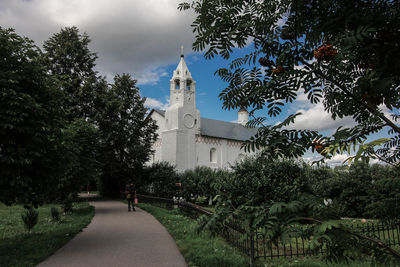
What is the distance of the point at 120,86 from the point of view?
102 ft

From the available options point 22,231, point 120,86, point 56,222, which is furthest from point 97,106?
point 22,231

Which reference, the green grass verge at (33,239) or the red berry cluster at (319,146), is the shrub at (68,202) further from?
the red berry cluster at (319,146)

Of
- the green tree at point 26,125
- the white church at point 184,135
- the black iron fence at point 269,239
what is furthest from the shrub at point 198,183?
the green tree at point 26,125

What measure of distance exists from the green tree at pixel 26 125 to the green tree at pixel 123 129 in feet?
65.2

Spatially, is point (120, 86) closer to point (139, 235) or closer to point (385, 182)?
point (139, 235)

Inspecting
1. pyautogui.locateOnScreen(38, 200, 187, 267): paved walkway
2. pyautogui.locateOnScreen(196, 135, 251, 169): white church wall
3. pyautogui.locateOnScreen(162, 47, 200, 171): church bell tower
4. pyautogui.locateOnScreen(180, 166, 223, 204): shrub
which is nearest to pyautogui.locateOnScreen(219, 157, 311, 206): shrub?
pyautogui.locateOnScreen(38, 200, 187, 267): paved walkway

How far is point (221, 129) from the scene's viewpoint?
47531 millimetres

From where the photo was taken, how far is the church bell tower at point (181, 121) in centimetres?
3834

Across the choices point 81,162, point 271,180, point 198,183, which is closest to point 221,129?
point 198,183

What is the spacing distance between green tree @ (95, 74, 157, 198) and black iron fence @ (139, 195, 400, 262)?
612 centimetres

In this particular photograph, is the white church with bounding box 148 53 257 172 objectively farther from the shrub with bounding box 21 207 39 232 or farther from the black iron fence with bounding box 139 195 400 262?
the shrub with bounding box 21 207 39 232

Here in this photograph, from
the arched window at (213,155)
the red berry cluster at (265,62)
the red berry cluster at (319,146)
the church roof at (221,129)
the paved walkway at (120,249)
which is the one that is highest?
the church roof at (221,129)

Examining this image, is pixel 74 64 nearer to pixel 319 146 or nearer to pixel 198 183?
pixel 198 183

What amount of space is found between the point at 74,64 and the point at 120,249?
84.8 ft
